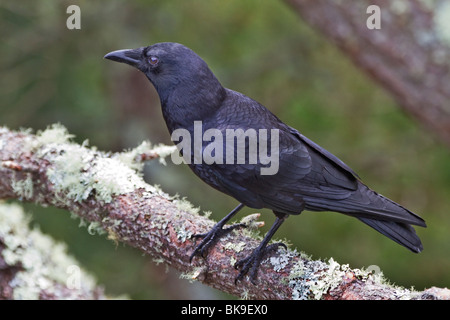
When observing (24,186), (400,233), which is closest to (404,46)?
(400,233)

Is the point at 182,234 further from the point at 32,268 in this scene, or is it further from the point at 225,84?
the point at 225,84

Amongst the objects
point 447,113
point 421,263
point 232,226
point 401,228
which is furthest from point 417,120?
point 232,226

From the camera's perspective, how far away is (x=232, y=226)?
10.0 ft

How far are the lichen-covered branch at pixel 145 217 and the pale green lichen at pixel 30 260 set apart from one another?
0.26ft

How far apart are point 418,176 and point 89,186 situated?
331cm

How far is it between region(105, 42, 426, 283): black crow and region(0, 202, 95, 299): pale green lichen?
1.05 metres

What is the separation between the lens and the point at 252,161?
9.41ft

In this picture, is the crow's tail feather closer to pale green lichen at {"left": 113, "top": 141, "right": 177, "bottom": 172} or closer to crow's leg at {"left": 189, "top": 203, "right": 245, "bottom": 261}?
crow's leg at {"left": 189, "top": 203, "right": 245, "bottom": 261}

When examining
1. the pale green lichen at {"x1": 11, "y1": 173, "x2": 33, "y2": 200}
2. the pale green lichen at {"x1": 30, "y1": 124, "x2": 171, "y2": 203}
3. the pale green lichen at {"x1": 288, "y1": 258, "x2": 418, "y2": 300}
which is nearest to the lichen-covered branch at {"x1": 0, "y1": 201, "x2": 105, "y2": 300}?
the pale green lichen at {"x1": 11, "y1": 173, "x2": 33, "y2": 200}

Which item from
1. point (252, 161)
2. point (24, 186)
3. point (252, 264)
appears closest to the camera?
point (252, 264)

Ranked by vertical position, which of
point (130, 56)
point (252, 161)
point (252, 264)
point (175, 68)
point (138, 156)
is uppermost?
point (130, 56)

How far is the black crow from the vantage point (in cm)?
281

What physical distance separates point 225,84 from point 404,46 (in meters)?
1.55
